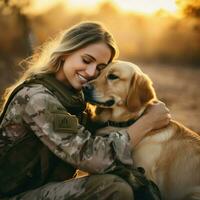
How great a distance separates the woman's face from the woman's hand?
22.6 inches

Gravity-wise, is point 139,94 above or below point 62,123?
below

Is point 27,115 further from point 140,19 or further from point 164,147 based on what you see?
point 140,19

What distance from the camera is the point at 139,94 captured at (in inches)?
180

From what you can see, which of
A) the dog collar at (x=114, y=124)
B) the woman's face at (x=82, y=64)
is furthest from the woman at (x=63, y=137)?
the dog collar at (x=114, y=124)

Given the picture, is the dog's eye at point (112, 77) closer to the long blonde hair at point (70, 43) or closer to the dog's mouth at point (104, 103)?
the dog's mouth at point (104, 103)

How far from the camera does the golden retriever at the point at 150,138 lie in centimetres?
439

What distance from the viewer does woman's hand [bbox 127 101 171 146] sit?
13.7 feet

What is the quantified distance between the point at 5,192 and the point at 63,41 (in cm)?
132

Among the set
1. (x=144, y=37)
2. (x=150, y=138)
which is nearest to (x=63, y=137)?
(x=150, y=138)

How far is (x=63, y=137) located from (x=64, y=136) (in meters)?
0.01

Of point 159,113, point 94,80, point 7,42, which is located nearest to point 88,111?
point 94,80

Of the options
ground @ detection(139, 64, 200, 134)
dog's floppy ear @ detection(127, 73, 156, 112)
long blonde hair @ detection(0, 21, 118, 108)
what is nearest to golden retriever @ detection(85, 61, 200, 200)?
dog's floppy ear @ detection(127, 73, 156, 112)

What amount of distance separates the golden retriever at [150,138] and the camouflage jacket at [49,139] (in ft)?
1.43

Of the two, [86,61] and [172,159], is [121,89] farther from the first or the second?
[172,159]
